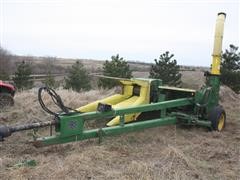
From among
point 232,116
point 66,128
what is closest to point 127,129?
point 66,128

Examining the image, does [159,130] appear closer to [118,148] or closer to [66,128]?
[118,148]

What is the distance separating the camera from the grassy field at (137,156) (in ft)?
12.6

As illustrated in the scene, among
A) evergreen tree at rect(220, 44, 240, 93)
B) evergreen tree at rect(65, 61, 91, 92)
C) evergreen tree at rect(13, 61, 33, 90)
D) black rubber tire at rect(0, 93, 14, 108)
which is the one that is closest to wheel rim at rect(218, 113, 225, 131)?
black rubber tire at rect(0, 93, 14, 108)

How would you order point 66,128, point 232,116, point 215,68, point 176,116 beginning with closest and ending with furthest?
point 66,128 → point 176,116 → point 215,68 → point 232,116

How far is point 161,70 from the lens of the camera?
19.5 metres

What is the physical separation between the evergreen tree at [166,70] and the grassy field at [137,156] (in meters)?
12.8

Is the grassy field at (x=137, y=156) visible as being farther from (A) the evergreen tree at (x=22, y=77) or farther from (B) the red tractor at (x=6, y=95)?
(A) the evergreen tree at (x=22, y=77)

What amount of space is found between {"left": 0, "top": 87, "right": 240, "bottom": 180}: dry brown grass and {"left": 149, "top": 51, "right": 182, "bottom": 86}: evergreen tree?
12824 millimetres

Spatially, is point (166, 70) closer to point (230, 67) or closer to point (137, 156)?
point (230, 67)

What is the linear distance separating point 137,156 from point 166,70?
595 inches

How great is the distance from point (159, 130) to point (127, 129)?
1249mm

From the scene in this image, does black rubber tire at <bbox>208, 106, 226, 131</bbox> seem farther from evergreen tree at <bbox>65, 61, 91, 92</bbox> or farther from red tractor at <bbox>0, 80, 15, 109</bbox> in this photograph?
evergreen tree at <bbox>65, 61, 91, 92</bbox>

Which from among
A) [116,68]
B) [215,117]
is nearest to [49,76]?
[116,68]

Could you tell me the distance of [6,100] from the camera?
27.0ft
